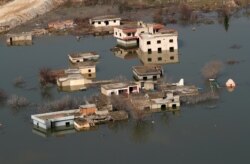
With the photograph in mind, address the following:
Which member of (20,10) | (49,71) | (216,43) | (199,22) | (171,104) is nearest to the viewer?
(171,104)

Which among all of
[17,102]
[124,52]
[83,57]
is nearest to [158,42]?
[124,52]

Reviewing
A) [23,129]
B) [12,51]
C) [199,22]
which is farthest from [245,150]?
[199,22]

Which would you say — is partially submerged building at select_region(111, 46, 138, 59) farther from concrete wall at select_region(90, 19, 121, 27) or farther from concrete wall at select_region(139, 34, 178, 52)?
concrete wall at select_region(90, 19, 121, 27)

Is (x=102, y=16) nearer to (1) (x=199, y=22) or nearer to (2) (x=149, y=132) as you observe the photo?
(1) (x=199, y=22)

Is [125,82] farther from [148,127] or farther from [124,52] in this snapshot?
[124,52]

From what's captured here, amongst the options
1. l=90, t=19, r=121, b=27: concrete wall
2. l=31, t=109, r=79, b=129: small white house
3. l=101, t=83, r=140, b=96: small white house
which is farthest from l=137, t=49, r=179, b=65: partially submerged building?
l=31, t=109, r=79, b=129: small white house

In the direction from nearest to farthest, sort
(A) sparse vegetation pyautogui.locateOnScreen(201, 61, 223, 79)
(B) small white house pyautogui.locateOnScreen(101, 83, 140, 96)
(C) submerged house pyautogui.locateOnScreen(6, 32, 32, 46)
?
(B) small white house pyautogui.locateOnScreen(101, 83, 140, 96), (A) sparse vegetation pyautogui.locateOnScreen(201, 61, 223, 79), (C) submerged house pyautogui.locateOnScreen(6, 32, 32, 46)

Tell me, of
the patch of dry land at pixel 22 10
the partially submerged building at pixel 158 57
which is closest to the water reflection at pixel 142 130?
the partially submerged building at pixel 158 57
